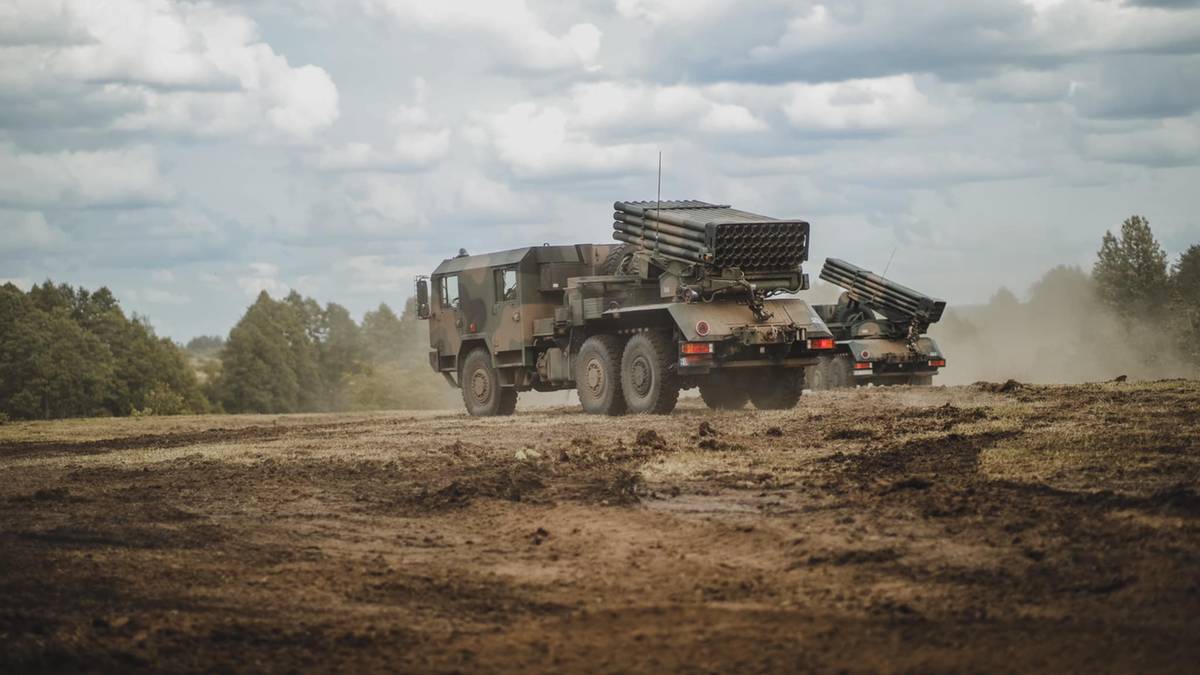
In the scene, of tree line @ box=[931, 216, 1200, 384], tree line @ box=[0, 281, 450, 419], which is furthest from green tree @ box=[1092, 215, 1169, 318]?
tree line @ box=[0, 281, 450, 419]

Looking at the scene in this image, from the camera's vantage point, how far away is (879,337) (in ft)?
91.5

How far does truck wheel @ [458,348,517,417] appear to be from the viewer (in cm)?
2508

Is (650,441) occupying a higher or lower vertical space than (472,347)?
lower

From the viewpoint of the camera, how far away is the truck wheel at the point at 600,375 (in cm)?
2203

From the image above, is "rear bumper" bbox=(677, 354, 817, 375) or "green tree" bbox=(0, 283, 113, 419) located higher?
"green tree" bbox=(0, 283, 113, 419)

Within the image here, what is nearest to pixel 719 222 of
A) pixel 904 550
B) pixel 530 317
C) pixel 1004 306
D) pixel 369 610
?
pixel 530 317

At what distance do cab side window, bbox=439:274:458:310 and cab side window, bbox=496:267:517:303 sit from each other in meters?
1.49

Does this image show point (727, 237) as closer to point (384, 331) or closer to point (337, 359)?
point (337, 359)

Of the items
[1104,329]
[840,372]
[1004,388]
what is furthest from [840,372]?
[1104,329]

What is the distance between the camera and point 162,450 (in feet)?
63.5

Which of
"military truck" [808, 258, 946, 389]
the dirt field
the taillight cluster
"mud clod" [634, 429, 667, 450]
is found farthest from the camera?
"military truck" [808, 258, 946, 389]

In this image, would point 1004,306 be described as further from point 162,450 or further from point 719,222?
point 162,450

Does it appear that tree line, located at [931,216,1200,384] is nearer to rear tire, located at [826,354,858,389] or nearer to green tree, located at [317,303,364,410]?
rear tire, located at [826,354,858,389]

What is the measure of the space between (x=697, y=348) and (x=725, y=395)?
10.8ft
